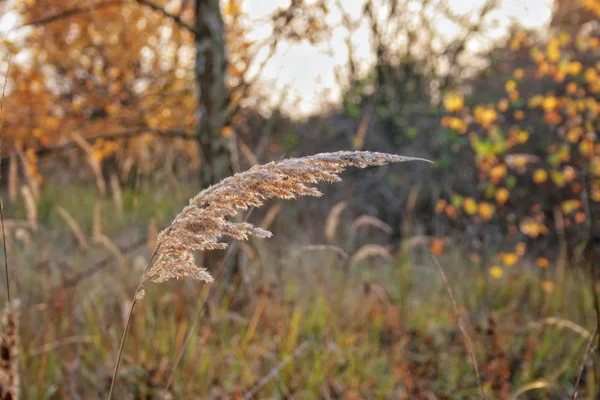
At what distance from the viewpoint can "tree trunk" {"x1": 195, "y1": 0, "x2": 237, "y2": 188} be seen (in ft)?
11.3

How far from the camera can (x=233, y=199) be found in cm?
93

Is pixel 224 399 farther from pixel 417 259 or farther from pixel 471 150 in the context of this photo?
pixel 471 150

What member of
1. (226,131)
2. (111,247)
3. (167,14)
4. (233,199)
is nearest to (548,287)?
(226,131)

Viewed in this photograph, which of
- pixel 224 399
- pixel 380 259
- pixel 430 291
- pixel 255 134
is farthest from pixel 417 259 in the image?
pixel 224 399

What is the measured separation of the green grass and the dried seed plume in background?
127 centimetres

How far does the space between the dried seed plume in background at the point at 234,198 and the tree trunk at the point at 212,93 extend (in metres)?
2.54

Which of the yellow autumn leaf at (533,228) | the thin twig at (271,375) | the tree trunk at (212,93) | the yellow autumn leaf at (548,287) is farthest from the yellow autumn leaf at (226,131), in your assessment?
the yellow autumn leaf at (533,228)

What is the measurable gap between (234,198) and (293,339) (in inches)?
85.4

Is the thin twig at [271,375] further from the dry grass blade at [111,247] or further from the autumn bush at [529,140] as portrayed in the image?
the autumn bush at [529,140]

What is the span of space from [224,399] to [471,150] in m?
6.21

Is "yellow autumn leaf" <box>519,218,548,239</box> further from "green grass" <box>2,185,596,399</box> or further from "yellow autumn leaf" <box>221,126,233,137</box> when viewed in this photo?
"yellow autumn leaf" <box>221,126,233,137</box>

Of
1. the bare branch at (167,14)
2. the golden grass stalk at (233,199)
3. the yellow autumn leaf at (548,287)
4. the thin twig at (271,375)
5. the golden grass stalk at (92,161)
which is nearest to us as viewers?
the golden grass stalk at (233,199)

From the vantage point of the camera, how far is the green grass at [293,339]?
255 centimetres

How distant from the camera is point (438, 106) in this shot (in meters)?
8.42
